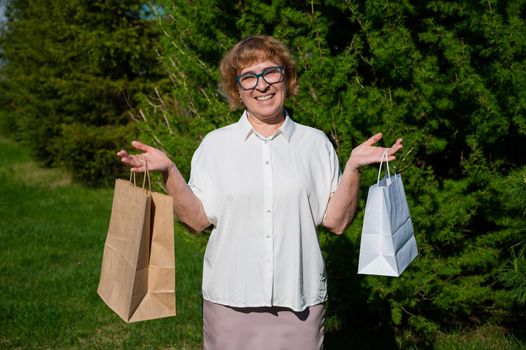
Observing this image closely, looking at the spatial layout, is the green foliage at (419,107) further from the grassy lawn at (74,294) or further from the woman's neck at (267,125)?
the woman's neck at (267,125)

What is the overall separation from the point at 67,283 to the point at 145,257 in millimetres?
4496

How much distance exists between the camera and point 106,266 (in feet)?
8.24

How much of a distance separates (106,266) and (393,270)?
1161mm

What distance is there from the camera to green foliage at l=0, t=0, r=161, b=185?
11.9 m

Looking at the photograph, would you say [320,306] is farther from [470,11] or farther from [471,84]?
[470,11]

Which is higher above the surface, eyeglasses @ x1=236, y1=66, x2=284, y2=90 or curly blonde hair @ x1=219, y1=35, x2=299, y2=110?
curly blonde hair @ x1=219, y1=35, x2=299, y2=110

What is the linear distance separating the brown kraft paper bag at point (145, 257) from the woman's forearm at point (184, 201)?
0.07 meters

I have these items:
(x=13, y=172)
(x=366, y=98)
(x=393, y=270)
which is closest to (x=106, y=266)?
(x=393, y=270)

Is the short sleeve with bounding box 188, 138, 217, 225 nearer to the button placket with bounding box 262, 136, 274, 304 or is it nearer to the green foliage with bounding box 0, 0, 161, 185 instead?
the button placket with bounding box 262, 136, 274, 304

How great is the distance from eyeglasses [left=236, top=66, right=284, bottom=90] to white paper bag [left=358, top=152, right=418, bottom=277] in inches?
21.3

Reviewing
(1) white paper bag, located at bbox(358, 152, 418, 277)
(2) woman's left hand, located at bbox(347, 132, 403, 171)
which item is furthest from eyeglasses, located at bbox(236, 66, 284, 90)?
(1) white paper bag, located at bbox(358, 152, 418, 277)

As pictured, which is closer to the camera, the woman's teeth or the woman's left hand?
the woman's left hand

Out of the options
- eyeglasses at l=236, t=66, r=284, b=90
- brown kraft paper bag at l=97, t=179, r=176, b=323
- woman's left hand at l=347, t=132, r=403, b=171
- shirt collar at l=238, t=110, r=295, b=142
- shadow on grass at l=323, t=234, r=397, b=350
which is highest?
eyeglasses at l=236, t=66, r=284, b=90

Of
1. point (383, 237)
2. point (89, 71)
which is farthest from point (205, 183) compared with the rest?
point (89, 71)
